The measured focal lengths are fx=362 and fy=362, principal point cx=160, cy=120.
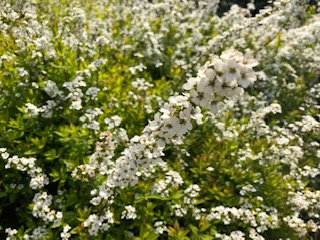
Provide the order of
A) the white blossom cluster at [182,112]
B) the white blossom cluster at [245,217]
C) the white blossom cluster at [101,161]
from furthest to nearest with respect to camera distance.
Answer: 1. the white blossom cluster at [245,217]
2. the white blossom cluster at [101,161]
3. the white blossom cluster at [182,112]

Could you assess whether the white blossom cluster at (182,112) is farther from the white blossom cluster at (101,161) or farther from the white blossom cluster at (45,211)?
the white blossom cluster at (45,211)

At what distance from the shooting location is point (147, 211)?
10.8 ft

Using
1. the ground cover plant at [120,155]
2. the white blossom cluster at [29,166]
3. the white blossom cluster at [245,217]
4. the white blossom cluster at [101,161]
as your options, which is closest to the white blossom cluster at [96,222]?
the ground cover plant at [120,155]

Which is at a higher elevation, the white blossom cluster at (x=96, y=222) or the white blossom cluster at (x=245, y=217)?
the white blossom cluster at (x=96, y=222)

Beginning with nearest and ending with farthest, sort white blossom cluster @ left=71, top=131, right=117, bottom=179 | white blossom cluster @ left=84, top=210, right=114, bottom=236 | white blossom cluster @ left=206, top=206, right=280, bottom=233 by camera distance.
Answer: white blossom cluster @ left=84, top=210, right=114, bottom=236, white blossom cluster @ left=71, top=131, right=117, bottom=179, white blossom cluster @ left=206, top=206, right=280, bottom=233

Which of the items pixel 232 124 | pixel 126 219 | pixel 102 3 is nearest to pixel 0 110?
pixel 126 219

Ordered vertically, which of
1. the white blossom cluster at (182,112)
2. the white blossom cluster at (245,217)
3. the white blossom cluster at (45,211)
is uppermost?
the white blossom cluster at (182,112)

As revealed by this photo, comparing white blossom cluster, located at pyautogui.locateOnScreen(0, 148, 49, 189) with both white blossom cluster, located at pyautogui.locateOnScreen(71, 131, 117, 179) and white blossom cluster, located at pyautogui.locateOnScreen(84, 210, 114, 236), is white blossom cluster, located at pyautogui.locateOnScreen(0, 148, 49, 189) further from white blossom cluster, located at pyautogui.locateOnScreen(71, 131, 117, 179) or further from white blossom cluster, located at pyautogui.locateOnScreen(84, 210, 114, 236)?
white blossom cluster, located at pyautogui.locateOnScreen(84, 210, 114, 236)

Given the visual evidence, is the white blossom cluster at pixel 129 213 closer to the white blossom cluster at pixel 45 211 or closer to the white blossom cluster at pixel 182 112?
the white blossom cluster at pixel 182 112

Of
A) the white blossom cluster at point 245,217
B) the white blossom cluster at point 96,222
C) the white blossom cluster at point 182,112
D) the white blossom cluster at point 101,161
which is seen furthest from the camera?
the white blossom cluster at point 245,217

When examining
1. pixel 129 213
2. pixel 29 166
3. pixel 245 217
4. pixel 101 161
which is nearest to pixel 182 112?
pixel 101 161

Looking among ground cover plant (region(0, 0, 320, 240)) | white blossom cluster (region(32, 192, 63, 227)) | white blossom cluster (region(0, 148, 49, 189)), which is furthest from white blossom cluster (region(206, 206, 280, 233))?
white blossom cluster (region(0, 148, 49, 189))

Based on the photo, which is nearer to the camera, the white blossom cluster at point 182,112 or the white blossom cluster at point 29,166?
the white blossom cluster at point 182,112

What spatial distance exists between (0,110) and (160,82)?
1988 mm
